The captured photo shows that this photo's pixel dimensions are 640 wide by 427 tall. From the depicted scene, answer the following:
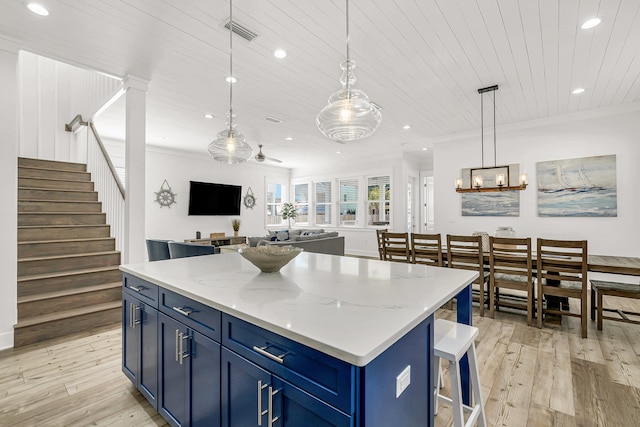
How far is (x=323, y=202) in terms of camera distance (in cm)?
943

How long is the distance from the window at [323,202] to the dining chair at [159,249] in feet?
18.5

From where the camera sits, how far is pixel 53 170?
181 inches

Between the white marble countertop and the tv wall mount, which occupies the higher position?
the tv wall mount

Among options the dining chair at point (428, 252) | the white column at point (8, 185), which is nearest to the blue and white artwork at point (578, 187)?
the dining chair at point (428, 252)

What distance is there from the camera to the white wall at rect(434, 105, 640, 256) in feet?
14.1

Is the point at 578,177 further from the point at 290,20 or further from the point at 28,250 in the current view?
the point at 28,250

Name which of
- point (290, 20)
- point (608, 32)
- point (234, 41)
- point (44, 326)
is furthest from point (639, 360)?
point (44, 326)

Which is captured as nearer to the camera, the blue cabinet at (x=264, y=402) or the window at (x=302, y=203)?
the blue cabinet at (x=264, y=402)

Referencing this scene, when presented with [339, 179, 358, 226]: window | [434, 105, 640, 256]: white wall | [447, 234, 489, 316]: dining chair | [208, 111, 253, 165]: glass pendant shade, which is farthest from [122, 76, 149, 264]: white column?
[339, 179, 358, 226]: window

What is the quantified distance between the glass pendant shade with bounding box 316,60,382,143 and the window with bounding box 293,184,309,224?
7945mm

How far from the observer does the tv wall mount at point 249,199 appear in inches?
348

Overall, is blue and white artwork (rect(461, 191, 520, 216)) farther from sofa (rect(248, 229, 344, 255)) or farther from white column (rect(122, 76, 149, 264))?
white column (rect(122, 76, 149, 264))

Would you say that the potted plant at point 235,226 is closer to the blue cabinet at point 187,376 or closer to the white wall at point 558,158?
the white wall at point 558,158

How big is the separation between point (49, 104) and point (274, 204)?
5.91m
